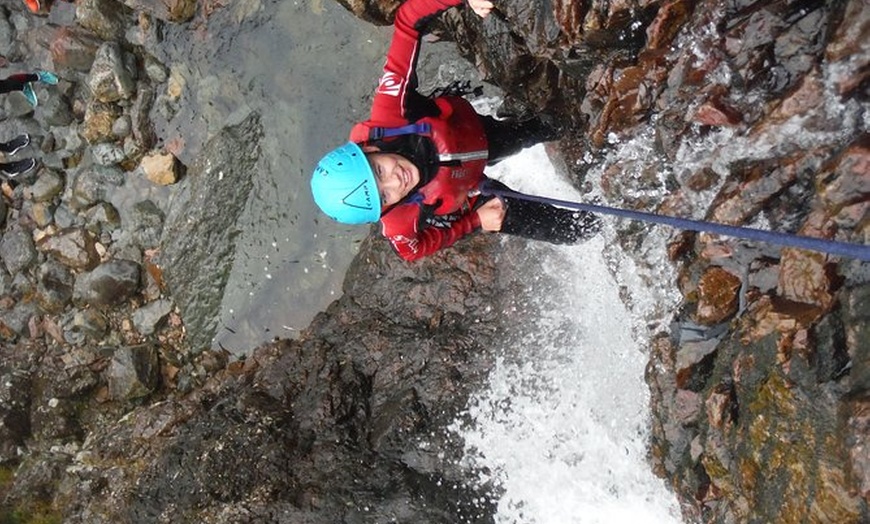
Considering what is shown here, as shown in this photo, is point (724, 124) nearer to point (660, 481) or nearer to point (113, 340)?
point (660, 481)

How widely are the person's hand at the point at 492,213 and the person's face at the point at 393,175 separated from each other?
2.06 feet

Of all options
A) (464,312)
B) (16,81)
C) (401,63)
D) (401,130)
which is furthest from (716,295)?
(16,81)

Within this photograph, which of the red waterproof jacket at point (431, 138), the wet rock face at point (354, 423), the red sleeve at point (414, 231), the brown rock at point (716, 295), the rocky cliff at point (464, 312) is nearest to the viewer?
the rocky cliff at point (464, 312)

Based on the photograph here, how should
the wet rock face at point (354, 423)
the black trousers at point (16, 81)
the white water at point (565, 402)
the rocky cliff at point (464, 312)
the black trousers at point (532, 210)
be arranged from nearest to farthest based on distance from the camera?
the rocky cliff at point (464, 312)
the black trousers at point (532, 210)
the white water at point (565, 402)
the wet rock face at point (354, 423)
the black trousers at point (16, 81)

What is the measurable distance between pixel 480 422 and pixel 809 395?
10.2ft

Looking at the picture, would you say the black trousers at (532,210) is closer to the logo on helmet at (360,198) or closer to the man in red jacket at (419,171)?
the man in red jacket at (419,171)

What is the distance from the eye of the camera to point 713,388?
13.3ft

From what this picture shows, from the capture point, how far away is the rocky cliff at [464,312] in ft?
11.2

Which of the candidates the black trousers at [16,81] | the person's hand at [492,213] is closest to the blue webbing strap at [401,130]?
the person's hand at [492,213]

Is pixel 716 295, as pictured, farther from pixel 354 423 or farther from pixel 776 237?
pixel 354 423

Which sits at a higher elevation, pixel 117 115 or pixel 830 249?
pixel 830 249

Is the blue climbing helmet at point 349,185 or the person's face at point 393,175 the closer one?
the blue climbing helmet at point 349,185

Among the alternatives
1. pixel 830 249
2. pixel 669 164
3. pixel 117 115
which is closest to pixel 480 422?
pixel 669 164

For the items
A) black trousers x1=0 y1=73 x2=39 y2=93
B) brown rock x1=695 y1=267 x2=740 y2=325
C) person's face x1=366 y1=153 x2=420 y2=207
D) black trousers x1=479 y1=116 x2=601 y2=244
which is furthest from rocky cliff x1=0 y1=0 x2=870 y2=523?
person's face x1=366 y1=153 x2=420 y2=207
